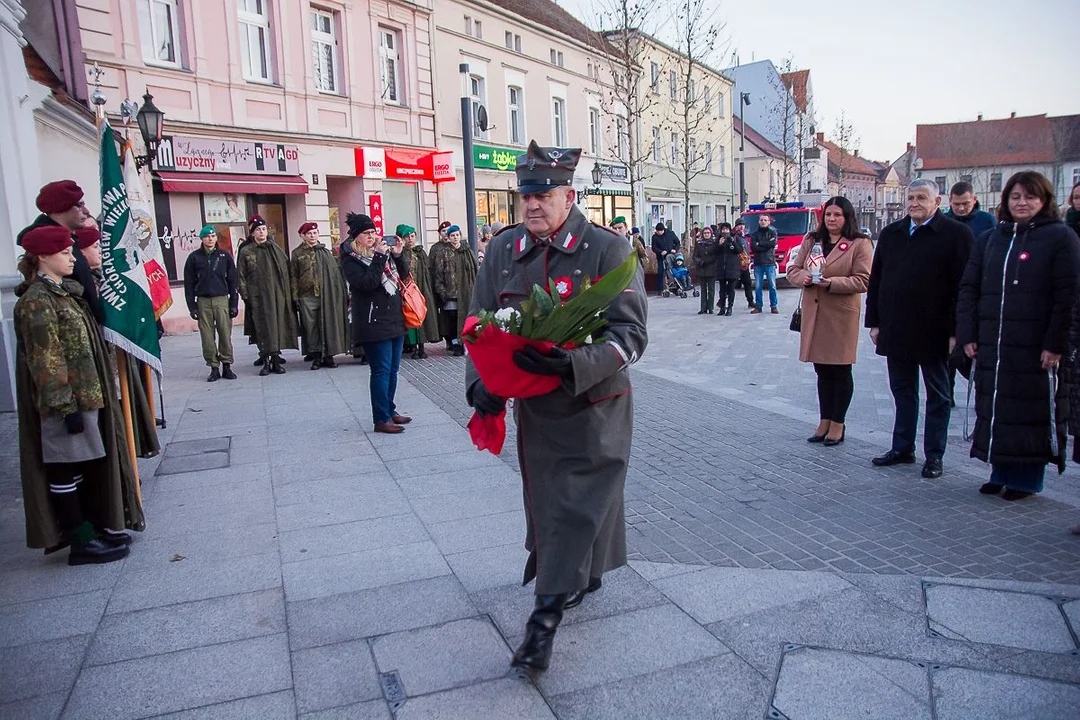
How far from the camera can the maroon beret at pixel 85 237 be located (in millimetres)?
4824

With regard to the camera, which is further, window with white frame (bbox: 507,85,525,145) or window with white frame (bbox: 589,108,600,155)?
window with white frame (bbox: 589,108,600,155)

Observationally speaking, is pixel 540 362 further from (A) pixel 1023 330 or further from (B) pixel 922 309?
(B) pixel 922 309

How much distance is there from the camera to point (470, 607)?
374 centimetres

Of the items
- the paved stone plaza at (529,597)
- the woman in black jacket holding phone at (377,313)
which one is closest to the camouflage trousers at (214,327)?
the paved stone plaza at (529,597)

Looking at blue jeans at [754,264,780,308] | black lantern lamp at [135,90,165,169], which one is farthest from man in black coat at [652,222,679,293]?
black lantern lamp at [135,90,165,169]

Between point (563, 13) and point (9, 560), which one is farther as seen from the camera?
point (563, 13)

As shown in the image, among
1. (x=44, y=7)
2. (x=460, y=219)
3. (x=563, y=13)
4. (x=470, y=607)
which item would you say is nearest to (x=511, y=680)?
(x=470, y=607)

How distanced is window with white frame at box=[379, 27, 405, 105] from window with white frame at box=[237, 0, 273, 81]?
12.1ft

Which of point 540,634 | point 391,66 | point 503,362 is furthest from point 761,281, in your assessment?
point 503,362

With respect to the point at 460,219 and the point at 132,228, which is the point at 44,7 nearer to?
the point at 132,228

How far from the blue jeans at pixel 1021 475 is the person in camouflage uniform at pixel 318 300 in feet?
27.2

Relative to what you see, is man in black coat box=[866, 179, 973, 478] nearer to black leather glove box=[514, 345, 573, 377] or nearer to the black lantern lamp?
black leather glove box=[514, 345, 573, 377]

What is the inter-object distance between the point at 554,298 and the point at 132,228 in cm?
341

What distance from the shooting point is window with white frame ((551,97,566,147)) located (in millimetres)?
30281
